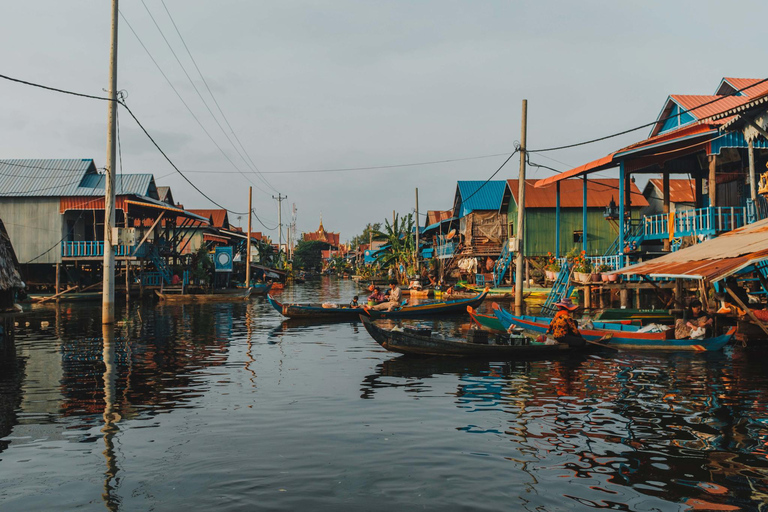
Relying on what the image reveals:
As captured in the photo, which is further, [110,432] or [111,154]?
[111,154]

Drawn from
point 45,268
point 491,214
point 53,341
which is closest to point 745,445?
point 53,341

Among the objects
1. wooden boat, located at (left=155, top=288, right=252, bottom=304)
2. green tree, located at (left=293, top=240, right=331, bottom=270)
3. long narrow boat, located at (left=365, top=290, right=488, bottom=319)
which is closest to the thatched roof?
long narrow boat, located at (left=365, top=290, right=488, bottom=319)

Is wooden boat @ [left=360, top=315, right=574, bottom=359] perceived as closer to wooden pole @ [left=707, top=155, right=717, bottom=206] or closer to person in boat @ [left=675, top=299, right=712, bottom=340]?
person in boat @ [left=675, top=299, right=712, bottom=340]

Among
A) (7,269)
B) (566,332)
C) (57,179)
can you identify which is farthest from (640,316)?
(57,179)

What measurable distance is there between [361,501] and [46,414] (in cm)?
636

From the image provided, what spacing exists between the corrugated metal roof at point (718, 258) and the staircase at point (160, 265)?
28.7 meters

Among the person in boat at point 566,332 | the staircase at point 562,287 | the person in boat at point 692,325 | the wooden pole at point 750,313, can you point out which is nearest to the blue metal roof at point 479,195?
the staircase at point 562,287

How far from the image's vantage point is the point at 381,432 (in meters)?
8.69

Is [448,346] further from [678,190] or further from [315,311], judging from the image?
[678,190]

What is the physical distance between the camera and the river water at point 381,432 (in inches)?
251

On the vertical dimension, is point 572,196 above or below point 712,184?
above

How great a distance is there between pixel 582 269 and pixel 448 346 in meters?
11.8

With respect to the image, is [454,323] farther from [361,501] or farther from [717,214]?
[361,501]

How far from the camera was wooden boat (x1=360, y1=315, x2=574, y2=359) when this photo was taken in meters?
14.8
